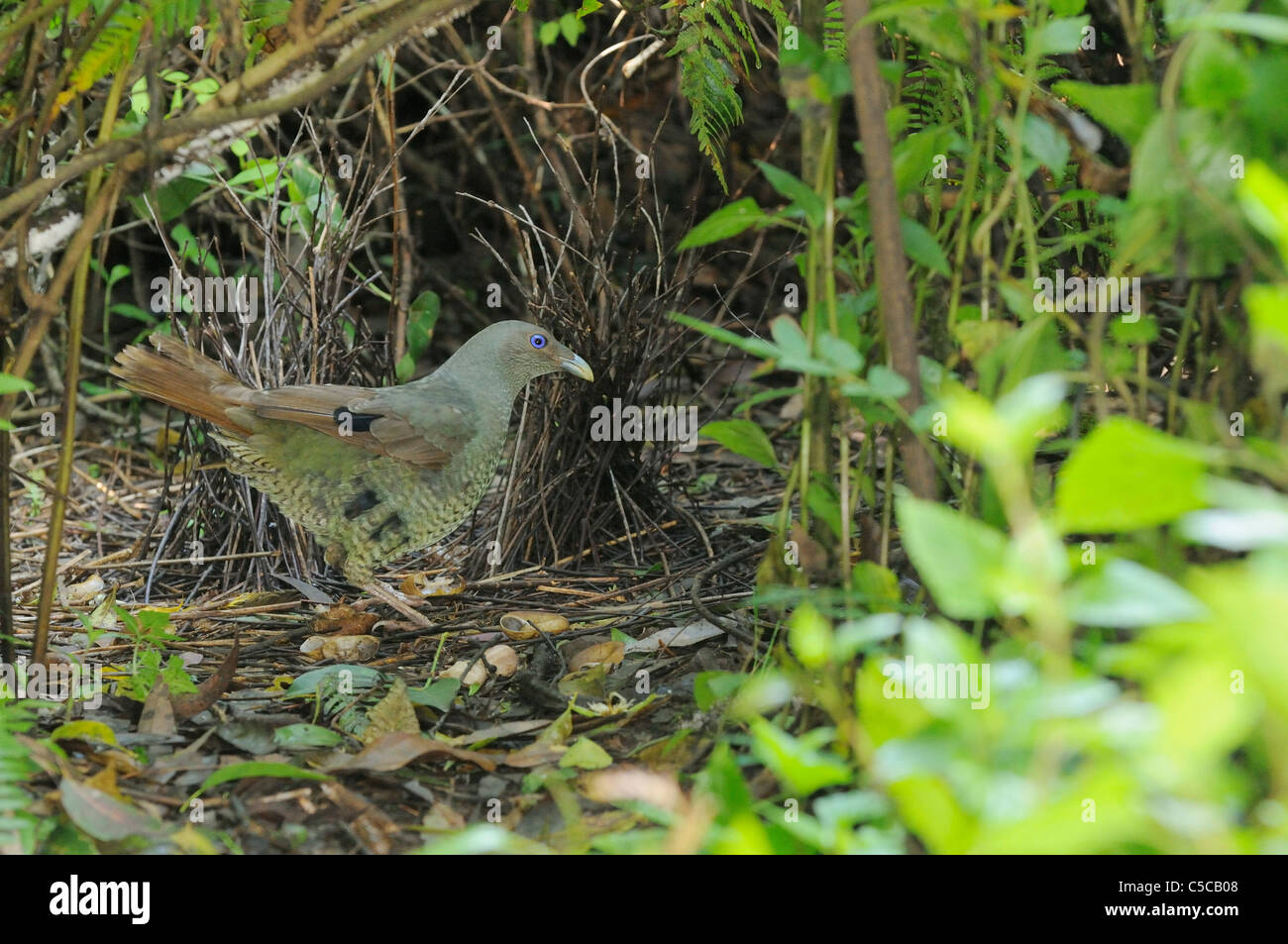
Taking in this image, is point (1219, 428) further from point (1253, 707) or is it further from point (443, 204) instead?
point (443, 204)

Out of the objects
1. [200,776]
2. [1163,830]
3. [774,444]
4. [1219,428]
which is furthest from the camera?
[774,444]

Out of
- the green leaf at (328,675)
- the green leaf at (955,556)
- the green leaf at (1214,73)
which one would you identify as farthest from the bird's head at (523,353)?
the green leaf at (955,556)

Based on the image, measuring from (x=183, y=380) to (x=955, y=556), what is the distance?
2581mm

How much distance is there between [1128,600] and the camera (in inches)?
42.3

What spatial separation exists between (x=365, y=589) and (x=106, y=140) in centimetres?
153

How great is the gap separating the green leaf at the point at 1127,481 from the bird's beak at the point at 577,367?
2445 millimetres

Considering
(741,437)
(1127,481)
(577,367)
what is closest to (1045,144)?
(741,437)

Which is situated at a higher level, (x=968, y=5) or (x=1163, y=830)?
(x=968, y=5)

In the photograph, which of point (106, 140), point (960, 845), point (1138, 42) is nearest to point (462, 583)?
point (106, 140)

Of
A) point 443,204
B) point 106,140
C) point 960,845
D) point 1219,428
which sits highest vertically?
point 443,204

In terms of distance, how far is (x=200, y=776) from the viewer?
2.22m

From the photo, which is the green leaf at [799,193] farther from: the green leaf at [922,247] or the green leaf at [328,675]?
the green leaf at [328,675]

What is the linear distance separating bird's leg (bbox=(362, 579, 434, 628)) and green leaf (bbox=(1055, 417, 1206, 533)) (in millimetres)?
2373

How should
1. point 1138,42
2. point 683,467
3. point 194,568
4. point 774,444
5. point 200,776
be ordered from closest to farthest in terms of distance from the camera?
point 1138,42, point 200,776, point 194,568, point 683,467, point 774,444
